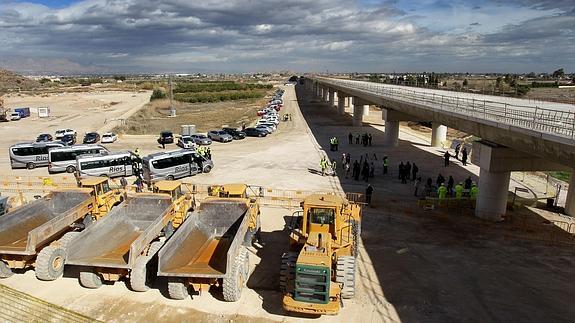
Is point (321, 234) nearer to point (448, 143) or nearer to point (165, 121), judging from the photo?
point (448, 143)

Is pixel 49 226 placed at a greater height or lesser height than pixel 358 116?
lesser

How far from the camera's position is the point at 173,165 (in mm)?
27016

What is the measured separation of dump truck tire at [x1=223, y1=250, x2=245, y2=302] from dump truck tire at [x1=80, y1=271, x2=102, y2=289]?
4369mm

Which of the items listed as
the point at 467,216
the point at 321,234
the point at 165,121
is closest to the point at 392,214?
the point at 467,216

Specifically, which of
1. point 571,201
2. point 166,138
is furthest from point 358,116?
point 571,201

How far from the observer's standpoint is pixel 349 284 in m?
11.8

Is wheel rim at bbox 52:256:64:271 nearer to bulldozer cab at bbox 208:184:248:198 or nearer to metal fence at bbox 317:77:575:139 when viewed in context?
bulldozer cab at bbox 208:184:248:198

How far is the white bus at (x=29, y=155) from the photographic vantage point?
100.0 ft

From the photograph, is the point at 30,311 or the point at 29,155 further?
the point at 29,155

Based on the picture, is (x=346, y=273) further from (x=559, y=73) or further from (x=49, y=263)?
(x=559, y=73)

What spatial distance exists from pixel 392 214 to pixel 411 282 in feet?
23.1

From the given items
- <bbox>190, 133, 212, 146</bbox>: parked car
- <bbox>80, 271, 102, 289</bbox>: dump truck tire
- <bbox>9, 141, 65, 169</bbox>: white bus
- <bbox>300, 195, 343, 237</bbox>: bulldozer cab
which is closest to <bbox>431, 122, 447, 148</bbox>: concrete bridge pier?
<bbox>190, 133, 212, 146</bbox>: parked car

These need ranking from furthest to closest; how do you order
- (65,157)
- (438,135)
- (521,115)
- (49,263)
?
1. (438,135)
2. (65,157)
3. (521,115)
4. (49,263)

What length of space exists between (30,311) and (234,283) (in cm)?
616
